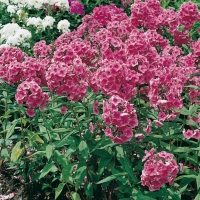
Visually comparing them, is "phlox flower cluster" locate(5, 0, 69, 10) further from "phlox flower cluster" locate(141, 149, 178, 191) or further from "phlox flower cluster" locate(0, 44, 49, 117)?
"phlox flower cluster" locate(141, 149, 178, 191)

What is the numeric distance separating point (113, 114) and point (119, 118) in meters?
0.05

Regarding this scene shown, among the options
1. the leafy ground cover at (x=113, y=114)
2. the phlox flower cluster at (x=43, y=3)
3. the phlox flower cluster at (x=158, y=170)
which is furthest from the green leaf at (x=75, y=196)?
the phlox flower cluster at (x=43, y=3)

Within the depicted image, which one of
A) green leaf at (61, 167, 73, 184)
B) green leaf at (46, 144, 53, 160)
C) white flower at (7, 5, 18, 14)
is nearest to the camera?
green leaf at (46, 144, 53, 160)

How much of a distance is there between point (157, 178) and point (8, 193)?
2212 millimetres

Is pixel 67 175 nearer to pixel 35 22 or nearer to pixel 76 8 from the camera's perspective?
pixel 35 22

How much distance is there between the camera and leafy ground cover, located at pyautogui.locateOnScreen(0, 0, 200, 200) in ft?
11.0

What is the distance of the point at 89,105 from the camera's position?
3.84 m

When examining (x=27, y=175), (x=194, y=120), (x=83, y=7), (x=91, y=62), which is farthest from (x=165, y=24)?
(x=83, y=7)

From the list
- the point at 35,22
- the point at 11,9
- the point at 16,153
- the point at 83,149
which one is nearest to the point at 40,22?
the point at 35,22

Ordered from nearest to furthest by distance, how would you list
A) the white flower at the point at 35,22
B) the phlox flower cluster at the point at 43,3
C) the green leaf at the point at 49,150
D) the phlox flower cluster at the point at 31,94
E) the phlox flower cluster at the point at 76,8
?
1. the phlox flower cluster at the point at 31,94
2. the green leaf at the point at 49,150
3. the white flower at the point at 35,22
4. the phlox flower cluster at the point at 43,3
5. the phlox flower cluster at the point at 76,8

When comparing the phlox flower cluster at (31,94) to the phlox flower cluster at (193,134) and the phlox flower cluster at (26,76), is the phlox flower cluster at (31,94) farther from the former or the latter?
the phlox flower cluster at (193,134)

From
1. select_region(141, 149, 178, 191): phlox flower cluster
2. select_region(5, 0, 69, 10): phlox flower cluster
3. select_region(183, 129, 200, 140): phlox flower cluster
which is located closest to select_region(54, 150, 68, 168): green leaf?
select_region(141, 149, 178, 191): phlox flower cluster

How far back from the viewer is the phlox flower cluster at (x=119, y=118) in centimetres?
306

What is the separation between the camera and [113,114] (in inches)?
120
